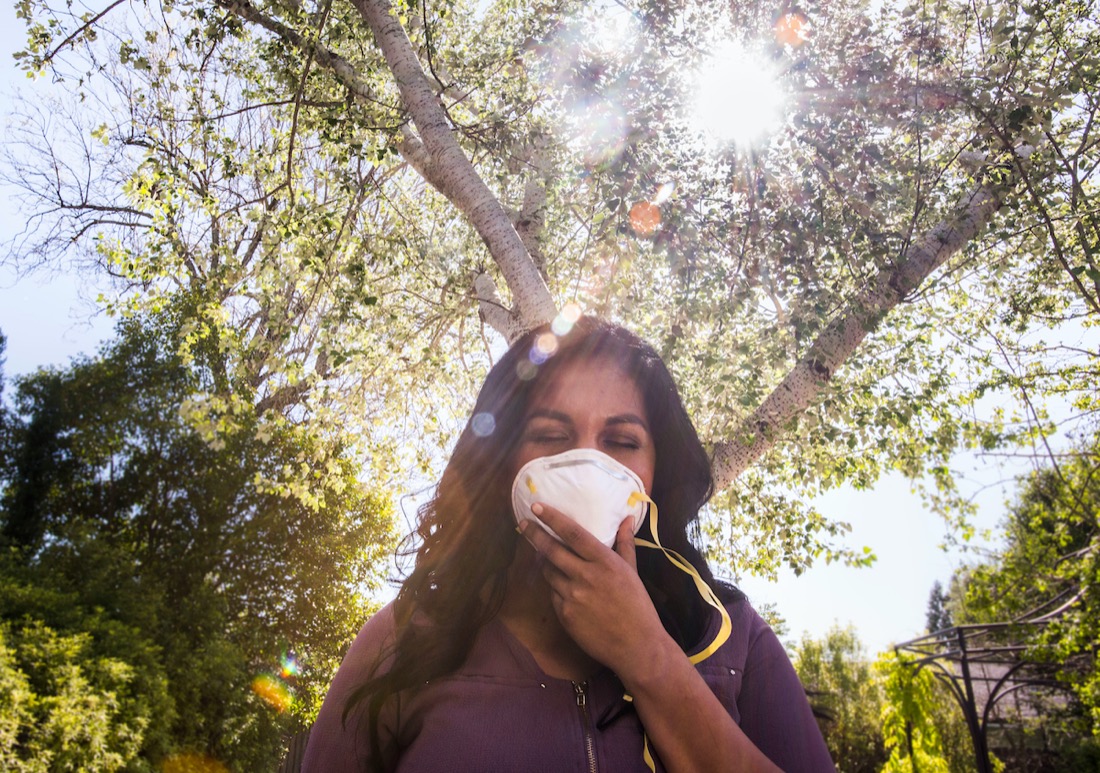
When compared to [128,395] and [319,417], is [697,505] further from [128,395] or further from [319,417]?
[128,395]

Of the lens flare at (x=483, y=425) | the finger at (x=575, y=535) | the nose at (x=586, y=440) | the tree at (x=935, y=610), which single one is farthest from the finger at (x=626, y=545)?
the tree at (x=935, y=610)

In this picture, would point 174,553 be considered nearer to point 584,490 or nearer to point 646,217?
point 646,217

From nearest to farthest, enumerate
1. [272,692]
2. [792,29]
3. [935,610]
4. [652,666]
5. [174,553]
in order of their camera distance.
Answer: [652,666] < [792,29] < [272,692] < [174,553] < [935,610]

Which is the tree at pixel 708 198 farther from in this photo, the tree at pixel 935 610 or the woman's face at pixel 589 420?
the tree at pixel 935 610

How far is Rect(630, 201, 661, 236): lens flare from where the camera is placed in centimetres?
345

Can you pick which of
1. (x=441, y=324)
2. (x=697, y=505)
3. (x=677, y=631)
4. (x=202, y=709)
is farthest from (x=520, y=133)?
(x=202, y=709)

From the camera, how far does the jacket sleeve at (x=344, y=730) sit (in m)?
1.29

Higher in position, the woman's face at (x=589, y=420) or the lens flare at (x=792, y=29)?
the lens flare at (x=792, y=29)

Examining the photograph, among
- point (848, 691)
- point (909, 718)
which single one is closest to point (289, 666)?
point (909, 718)

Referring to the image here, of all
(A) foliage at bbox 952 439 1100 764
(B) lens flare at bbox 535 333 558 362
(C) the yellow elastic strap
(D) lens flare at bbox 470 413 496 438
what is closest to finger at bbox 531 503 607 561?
(C) the yellow elastic strap

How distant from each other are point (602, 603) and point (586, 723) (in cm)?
30

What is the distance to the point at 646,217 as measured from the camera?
136 inches

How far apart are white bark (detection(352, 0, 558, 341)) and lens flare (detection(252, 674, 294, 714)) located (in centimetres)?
A: 903

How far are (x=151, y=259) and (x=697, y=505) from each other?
4.66 m
